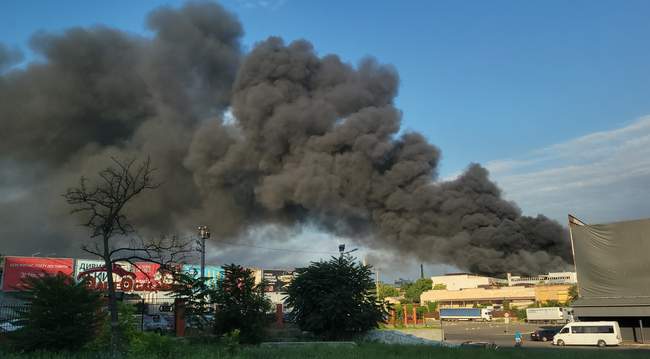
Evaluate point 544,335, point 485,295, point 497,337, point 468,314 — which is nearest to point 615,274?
point 544,335

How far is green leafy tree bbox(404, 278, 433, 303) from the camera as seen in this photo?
95950 millimetres

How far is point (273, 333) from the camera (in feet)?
72.3

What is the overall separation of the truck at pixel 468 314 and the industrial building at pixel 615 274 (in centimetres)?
2857

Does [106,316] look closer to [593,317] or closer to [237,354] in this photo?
[237,354]

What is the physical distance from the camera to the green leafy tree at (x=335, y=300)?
20.7 meters

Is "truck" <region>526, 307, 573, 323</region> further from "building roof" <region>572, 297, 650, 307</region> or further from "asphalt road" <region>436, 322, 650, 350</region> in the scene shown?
"building roof" <region>572, 297, 650, 307</region>

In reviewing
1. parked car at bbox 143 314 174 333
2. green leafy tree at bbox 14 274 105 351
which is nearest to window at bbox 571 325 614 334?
parked car at bbox 143 314 174 333

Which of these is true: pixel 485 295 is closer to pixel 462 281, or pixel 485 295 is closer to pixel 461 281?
pixel 462 281

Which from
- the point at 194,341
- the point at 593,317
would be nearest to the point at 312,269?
the point at 194,341

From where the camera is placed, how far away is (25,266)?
46906mm

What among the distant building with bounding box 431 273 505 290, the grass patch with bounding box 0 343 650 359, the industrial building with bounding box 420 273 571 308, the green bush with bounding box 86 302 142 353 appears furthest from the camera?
the distant building with bounding box 431 273 505 290

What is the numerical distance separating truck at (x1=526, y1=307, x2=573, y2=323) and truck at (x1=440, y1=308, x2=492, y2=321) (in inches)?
283

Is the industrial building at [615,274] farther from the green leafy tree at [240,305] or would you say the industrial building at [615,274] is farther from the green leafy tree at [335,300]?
the green leafy tree at [240,305]

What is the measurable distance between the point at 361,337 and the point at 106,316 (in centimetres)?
1132
